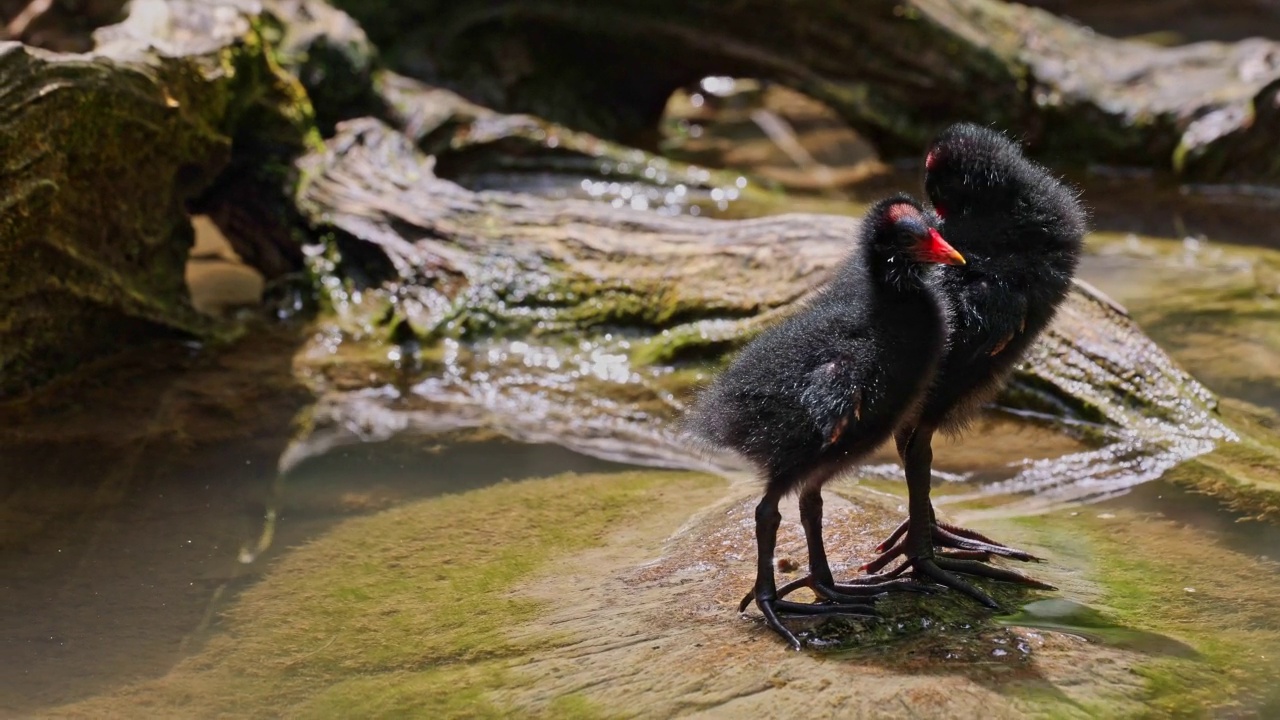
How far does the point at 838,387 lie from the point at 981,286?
2.34ft

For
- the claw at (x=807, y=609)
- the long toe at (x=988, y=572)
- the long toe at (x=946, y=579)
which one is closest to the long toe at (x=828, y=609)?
the claw at (x=807, y=609)

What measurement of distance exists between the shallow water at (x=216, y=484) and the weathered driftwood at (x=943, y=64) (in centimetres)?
233

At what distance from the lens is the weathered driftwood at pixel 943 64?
9.43m

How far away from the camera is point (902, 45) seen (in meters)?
9.67

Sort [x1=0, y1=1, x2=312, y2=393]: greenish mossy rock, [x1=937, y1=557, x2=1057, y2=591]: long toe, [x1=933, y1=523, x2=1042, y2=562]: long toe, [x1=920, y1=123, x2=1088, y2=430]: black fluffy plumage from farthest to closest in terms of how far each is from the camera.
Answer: [x1=0, y1=1, x2=312, y2=393]: greenish mossy rock, [x1=933, y1=523, x2=1042, y2=562]: long toe, [x1=920, y1=123, x2=1088, y2=430]: black fluffy plumage, [x1=937, y1=557, x2=1057, y2=591]: long toe

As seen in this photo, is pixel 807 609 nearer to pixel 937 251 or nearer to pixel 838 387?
pixel 838 387

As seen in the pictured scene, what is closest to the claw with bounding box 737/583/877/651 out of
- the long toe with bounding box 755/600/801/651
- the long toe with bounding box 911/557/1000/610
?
the long toe with bounding box 755/600/801/651

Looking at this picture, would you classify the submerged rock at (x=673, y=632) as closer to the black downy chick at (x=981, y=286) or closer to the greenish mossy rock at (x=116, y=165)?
the black downy chick at (x=981, y=286)

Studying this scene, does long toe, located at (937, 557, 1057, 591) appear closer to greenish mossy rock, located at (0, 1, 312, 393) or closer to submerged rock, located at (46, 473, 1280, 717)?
submerged rock, located at (46, 473, 1280, 717)

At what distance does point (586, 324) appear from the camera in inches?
246

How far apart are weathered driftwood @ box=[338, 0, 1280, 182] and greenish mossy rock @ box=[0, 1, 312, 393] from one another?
3633 mm

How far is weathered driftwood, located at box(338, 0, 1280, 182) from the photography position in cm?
943

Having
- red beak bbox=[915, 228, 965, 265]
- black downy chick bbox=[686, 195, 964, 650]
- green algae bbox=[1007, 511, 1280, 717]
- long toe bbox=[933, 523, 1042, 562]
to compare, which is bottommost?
long toe bbox=[933, 523, 1042, 562]

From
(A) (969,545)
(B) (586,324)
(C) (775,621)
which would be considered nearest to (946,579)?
(A) (969,545)
